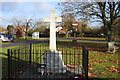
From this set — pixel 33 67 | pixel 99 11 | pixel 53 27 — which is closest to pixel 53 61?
→ pixel 33 67

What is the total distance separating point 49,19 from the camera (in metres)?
5.55

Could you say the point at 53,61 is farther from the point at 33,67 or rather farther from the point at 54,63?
the point at 33,67

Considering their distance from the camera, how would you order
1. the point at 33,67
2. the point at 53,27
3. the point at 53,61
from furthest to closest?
the point at 53,27 → the point at 53,61 → the point at 33,67

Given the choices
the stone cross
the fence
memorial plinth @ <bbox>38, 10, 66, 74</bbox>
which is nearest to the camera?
the fence

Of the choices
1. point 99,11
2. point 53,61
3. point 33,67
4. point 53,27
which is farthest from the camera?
point 99,11

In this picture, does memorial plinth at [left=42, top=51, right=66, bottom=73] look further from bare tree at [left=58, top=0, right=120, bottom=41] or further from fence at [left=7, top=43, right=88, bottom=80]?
bare tree at [left=58, top=0, right=120, bottom=41]

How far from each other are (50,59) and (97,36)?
34309 millimetres

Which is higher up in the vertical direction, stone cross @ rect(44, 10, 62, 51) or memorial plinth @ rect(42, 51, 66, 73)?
stone cross @ rect(44, 10, 62, 51)

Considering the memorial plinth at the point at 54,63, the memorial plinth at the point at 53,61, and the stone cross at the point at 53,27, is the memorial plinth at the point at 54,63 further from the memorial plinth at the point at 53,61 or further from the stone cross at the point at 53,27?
the stone cross at the point at 53,27

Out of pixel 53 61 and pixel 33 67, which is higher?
pixel 53 61

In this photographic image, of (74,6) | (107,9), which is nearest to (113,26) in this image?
(107,9)

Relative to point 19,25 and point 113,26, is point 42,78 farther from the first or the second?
point 19,25

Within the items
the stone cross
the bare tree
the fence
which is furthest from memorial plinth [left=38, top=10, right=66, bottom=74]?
the bare tree

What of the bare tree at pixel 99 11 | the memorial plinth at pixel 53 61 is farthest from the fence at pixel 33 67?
the bare tree at pixel 99 11
